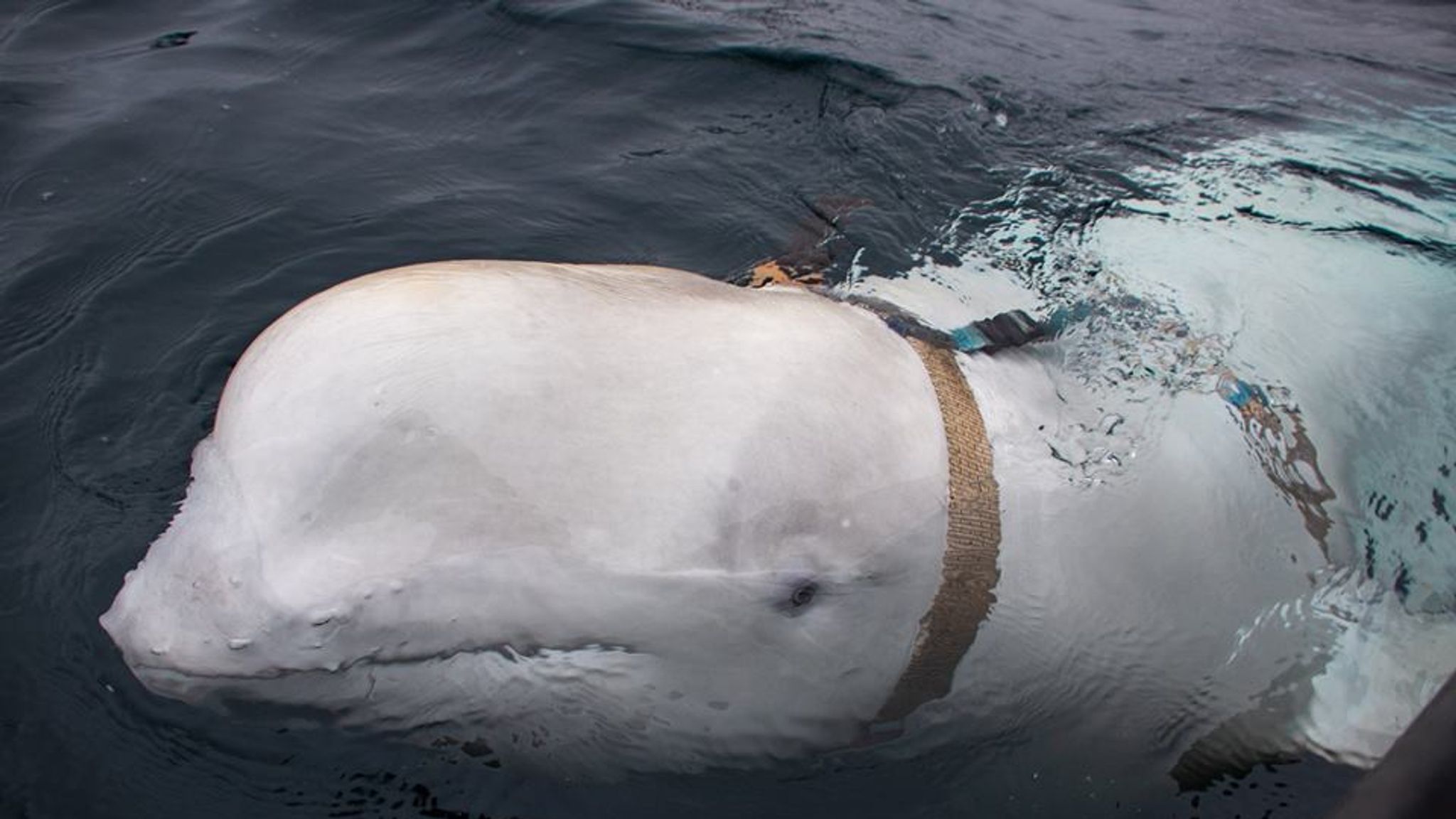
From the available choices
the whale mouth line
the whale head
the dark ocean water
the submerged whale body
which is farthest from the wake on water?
the whale mouth line

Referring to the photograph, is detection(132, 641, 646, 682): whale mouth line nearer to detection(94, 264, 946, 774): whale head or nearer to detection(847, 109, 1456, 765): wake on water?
detection(94, 264, 946, 774): whale head

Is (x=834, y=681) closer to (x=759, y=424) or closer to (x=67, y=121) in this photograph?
(x=759, y=424)

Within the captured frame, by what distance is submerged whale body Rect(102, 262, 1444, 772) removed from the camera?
2271 millimetres

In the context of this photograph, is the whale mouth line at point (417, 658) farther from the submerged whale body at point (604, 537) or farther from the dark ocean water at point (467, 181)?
the dark ocean water at point (467, 181)

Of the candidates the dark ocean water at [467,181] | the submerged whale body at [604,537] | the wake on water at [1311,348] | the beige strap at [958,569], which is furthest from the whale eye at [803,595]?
the wake on water at [1311,348]

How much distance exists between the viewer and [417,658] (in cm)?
238

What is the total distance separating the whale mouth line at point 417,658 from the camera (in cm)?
236

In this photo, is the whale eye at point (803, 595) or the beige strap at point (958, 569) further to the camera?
the beige strap at point (958, 569)

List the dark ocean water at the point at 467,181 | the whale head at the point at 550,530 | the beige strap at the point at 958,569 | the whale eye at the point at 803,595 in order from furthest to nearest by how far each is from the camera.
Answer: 1. the dark ocean water at the point at 467,181
2. the beige strap at the point at 958,569
3. the whale eye at the point at 803,595
4. the whale head at the point at 550,530

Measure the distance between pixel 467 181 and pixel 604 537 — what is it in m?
3.65

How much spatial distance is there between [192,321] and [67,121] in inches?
87.7

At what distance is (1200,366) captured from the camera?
3.42 meters

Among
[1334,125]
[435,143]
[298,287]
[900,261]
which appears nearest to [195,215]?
[298,287]

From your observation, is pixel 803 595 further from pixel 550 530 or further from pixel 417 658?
pixel 417 658
